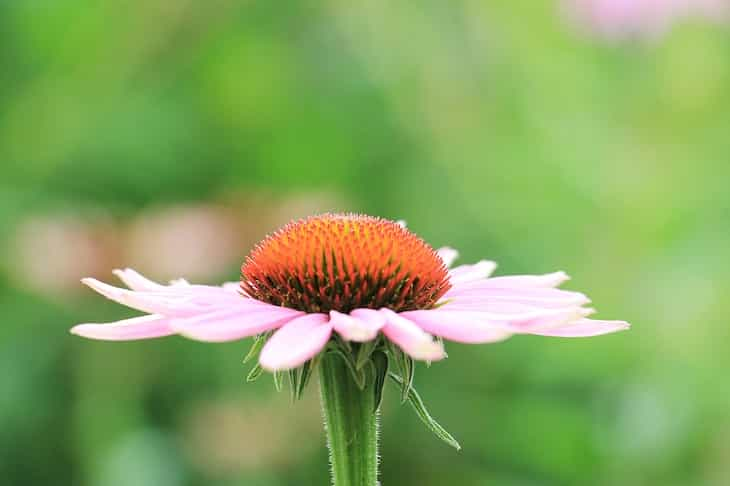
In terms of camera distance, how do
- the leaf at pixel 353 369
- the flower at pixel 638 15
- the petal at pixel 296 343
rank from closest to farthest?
the petal at pixel 296 343 → the leaf at pixel 353 369 → the flower at pixel 638 15

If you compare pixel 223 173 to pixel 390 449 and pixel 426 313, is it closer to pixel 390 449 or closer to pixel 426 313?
pixel 390 449

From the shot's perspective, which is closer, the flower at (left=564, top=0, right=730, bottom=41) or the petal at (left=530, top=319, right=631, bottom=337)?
the petal at (left=530, top=319, right=631, bottom=337)

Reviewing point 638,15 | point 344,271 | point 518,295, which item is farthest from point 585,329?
point 638,15

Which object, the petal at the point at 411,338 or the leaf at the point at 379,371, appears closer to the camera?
the petal at the point at 411,338

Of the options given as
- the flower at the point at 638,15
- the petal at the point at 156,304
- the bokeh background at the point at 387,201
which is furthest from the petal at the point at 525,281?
the flower at the point at 638,15

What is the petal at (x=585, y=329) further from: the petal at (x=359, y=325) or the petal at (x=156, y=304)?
the petal at (x=156, y=304)

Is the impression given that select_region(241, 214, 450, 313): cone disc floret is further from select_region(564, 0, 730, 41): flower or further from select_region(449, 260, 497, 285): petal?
select_region(564, 0, 730, 41): flower

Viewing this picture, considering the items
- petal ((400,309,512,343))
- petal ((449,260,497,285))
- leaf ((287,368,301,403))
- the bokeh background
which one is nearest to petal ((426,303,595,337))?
petal ((400,309,512,343))
